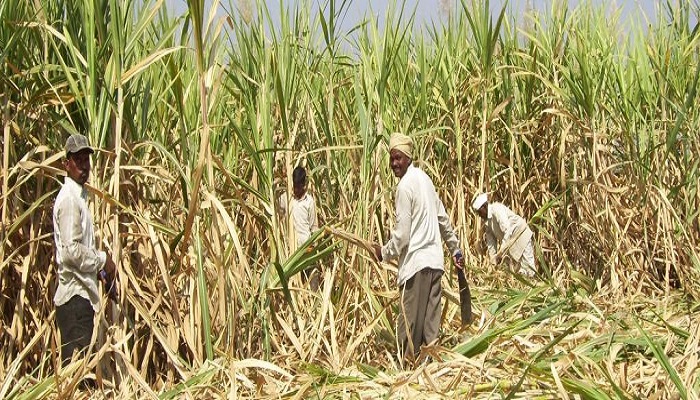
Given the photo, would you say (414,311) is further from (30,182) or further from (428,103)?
(428,103)

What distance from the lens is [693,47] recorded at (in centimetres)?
645

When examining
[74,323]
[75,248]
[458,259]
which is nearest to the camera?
[75,248]

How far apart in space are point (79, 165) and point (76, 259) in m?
0.37

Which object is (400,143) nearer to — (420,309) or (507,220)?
(420,309)

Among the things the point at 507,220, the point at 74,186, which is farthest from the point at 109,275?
the point at 507,220

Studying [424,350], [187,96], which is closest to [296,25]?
[187,96]

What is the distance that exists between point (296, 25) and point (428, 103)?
1.98 m

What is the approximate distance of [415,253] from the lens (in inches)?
186

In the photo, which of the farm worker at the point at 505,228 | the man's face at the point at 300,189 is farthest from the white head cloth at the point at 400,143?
the farm worker at the point at 505,228

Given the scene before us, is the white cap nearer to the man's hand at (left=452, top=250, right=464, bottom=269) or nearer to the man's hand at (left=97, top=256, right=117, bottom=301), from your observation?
the man's hand at (left=452, top=250, right=464, bottom=269)

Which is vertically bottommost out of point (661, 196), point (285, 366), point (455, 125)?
point (285, 366)

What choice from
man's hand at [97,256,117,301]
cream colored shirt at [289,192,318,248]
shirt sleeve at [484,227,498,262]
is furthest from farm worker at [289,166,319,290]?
man's hand at [97,256,117,301]

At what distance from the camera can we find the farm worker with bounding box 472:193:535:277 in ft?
21.5

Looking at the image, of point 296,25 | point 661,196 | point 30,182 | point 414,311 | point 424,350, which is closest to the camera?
point 424,350
